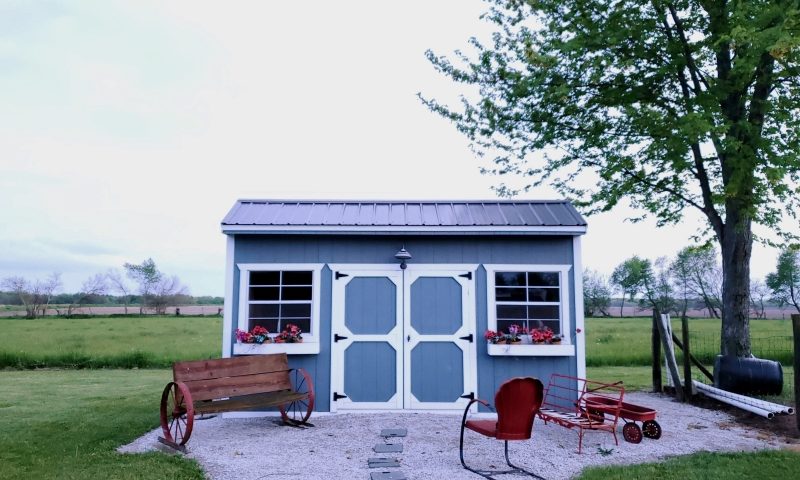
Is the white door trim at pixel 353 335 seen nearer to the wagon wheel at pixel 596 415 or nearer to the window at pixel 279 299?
the window at pixel 279 299

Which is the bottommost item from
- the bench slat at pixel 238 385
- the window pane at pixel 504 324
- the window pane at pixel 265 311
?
the bench slat at pixel 238 385

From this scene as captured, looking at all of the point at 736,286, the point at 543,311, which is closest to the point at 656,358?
the point at 736,286

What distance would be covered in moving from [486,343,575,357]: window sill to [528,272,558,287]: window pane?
85 cm

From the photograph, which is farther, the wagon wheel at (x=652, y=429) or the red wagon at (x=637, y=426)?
the wagon wheel at (x=652, y=429)

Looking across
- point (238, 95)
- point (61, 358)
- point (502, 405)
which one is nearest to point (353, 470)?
point (502, 405)

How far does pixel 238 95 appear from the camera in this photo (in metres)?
11.2

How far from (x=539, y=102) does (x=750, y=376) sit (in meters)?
5.94

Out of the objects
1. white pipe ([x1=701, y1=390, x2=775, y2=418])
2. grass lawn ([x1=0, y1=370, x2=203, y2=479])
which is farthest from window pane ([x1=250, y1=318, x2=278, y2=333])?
white pipe ([x1=701, y1=390, x2=775, y2=418])

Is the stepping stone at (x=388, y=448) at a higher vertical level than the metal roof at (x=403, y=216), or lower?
lower

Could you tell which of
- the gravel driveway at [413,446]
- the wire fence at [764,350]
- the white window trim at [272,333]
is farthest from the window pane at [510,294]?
the wire fence at [764,350]

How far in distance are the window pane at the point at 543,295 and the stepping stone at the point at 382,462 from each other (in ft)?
10.2

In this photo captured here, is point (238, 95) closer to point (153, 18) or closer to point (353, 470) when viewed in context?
point (153, 18)

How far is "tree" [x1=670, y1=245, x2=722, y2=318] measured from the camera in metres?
29.1

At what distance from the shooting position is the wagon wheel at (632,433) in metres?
5.32
